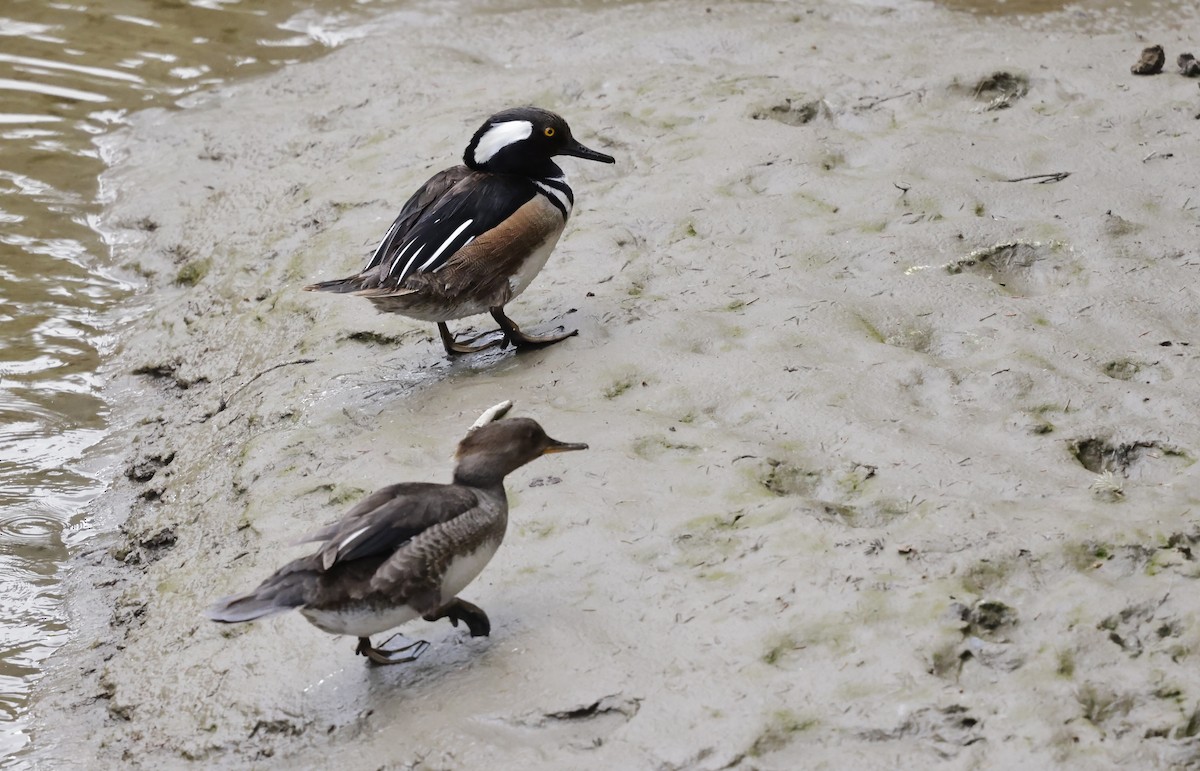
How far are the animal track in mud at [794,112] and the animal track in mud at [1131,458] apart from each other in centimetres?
361

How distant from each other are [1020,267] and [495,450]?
3274mm

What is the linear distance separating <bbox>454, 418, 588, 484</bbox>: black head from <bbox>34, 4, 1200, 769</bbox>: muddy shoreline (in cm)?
46

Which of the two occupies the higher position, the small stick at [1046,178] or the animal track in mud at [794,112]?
the animal track in mud at [794,112]

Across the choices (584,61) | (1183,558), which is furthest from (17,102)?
(1183,558)

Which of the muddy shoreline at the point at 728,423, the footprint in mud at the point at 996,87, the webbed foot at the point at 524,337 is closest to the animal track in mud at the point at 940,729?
the muddy shoreline at the point at 728,423

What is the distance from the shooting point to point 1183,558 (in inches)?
167

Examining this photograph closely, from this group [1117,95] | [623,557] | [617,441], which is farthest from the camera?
[1117,95]

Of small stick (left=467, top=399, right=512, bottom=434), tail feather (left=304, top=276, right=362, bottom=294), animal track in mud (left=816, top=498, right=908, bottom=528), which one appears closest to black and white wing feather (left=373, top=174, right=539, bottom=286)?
tail feather (left=304, top=276, right=362, bottom=294)

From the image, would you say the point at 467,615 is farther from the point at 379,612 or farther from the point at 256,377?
the point at 256,377

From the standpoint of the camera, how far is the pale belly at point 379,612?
4.01m

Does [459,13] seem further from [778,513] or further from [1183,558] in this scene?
[1183,558]

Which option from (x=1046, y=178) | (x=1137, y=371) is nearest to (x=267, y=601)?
(x=1137, y=371)

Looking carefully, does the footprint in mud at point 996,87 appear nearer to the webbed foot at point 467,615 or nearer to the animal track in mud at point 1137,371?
the animal track in mud at point 1137,371

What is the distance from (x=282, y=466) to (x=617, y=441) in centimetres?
150
